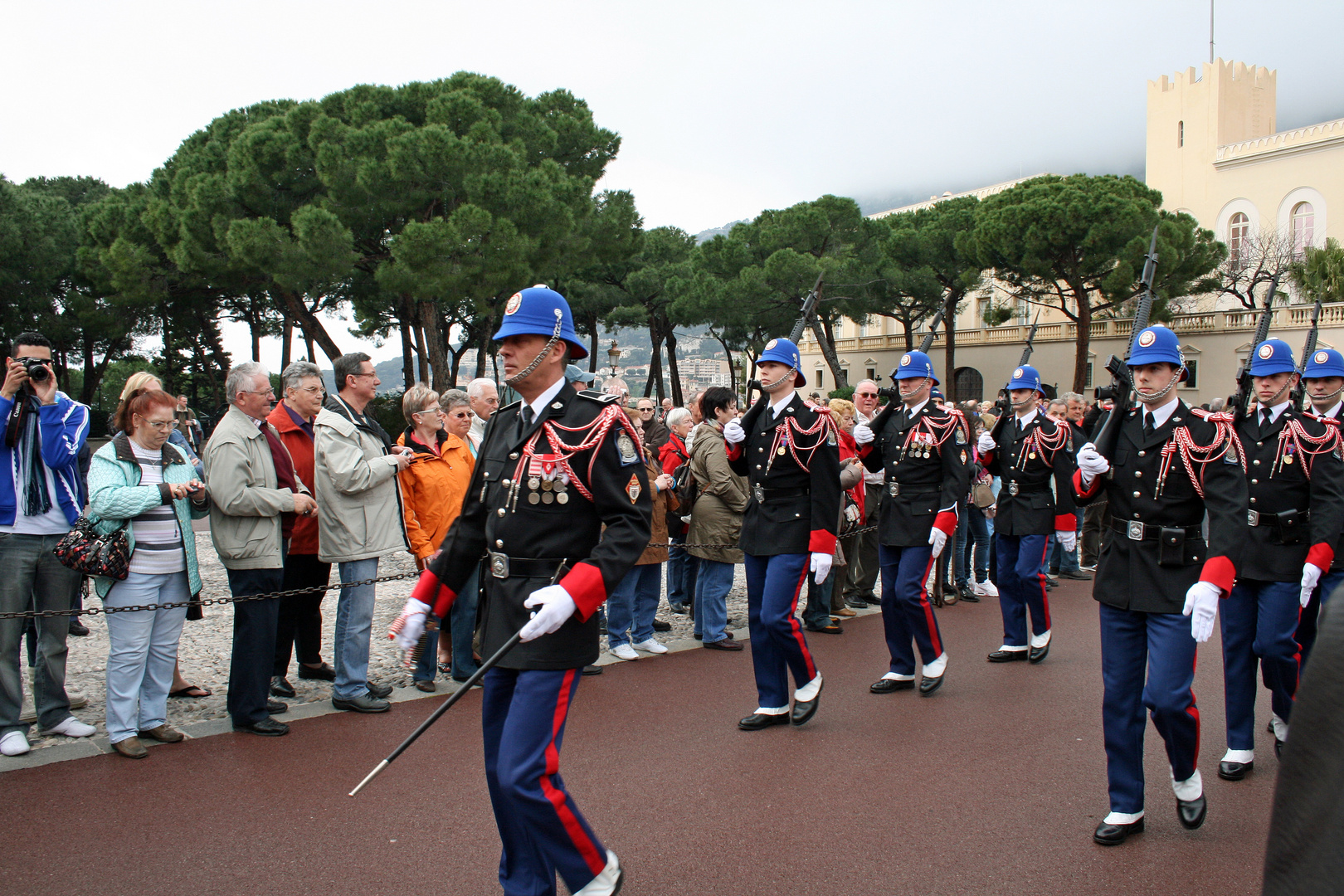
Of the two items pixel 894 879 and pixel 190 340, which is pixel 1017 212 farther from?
pixel 894 879

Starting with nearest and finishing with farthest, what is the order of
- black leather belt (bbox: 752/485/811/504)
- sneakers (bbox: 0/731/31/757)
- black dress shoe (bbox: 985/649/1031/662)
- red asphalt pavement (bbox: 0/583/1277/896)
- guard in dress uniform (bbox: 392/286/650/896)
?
guard in dress uniform (bbox: 392/286/650/896), red asphalt pavement (bbox: 0/583/1277/896), sneakers (bbox: 0/731/31/757), black leather belt (bbox: 752/485/811/504), black dress shoe (bbox: 985/649/1031/662)

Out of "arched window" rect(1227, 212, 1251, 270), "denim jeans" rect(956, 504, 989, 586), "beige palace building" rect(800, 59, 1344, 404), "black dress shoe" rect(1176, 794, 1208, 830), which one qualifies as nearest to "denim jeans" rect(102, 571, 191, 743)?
"black dress shoe" rect(1176, 794, 1208, 830)

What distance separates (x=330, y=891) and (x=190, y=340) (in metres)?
39.8

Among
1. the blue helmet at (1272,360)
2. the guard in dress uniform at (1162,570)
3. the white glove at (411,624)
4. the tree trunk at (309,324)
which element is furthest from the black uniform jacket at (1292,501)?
the tree trunk at (309,324)

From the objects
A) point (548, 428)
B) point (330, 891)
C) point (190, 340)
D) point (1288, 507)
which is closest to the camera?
point (548, 428)

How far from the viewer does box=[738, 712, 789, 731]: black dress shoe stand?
552 cm

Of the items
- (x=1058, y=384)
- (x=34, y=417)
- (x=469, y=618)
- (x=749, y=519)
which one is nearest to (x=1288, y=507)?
(x=749, y=519)

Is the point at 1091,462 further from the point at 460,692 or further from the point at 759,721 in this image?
the point at 460,692

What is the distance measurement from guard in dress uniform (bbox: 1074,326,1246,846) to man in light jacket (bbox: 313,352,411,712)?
3952 millimetres

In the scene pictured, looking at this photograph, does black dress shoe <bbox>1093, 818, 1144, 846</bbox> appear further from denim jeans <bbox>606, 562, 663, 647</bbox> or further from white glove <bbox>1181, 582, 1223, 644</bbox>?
denim jeans <bbox>606, 562, 663, 647</bbox>

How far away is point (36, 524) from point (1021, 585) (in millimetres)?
6436

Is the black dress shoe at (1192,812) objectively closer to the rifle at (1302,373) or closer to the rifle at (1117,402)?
the rifle at (1117,402)

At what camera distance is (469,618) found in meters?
6.43

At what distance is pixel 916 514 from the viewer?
20.8ft
